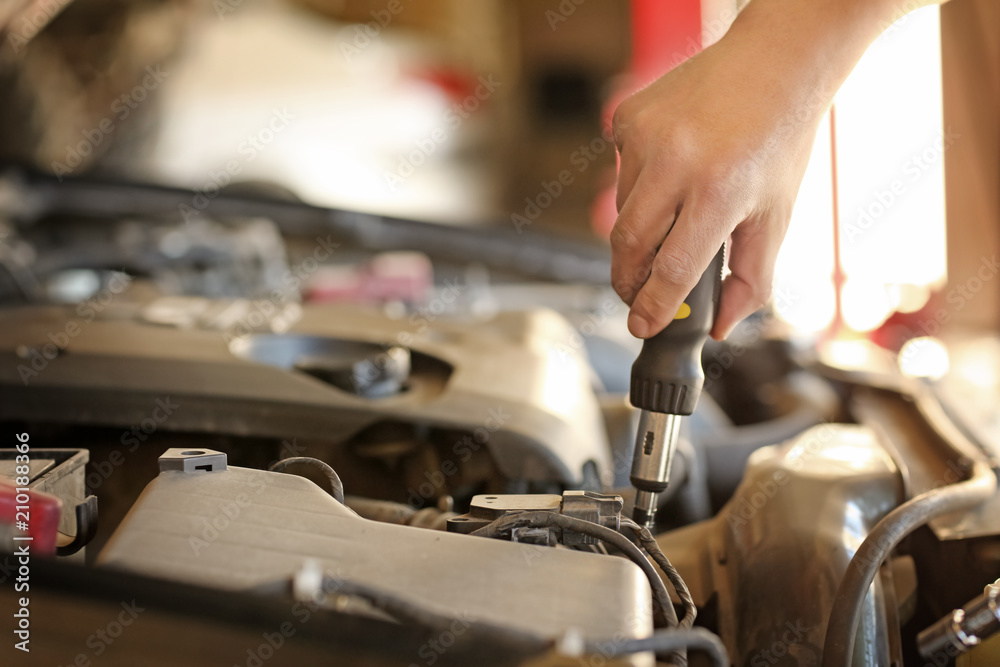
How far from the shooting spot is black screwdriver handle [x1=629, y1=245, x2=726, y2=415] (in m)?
0.62

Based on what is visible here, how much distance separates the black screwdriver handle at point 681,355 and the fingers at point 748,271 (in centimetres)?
3

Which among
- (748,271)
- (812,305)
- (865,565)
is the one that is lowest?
(812,305)

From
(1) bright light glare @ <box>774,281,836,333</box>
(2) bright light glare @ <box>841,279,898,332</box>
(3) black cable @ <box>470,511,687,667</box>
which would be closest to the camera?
(3) black cable @ <box>470,511,687,667</box>

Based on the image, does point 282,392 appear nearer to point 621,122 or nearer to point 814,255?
point 621,122

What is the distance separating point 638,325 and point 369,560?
308 mm

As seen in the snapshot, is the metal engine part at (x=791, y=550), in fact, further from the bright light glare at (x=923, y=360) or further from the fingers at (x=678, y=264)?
the bright light glare at (x=923, y=360)

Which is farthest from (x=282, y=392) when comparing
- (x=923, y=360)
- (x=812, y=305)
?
(x=812, y=305)

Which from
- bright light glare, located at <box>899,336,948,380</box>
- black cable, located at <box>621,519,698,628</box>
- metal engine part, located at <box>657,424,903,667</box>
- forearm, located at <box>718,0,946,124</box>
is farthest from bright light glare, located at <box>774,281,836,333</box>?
black cable, located at <box>621,519,698,628</box>

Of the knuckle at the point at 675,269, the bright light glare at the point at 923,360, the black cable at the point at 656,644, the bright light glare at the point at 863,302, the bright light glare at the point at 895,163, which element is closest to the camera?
the black cable at the point at 656,644

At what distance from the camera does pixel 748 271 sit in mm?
646

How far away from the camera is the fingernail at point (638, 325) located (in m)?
0.62

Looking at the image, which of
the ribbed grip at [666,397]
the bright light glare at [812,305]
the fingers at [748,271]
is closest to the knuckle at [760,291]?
the fingers at [748,271]

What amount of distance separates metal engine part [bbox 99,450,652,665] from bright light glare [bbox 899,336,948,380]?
83cm

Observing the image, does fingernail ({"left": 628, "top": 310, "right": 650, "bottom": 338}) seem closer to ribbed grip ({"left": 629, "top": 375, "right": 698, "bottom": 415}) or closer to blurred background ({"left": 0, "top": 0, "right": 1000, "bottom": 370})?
ribbed grip ({"left": 629, "top": 375, "right": 698, "bottom": 415})
